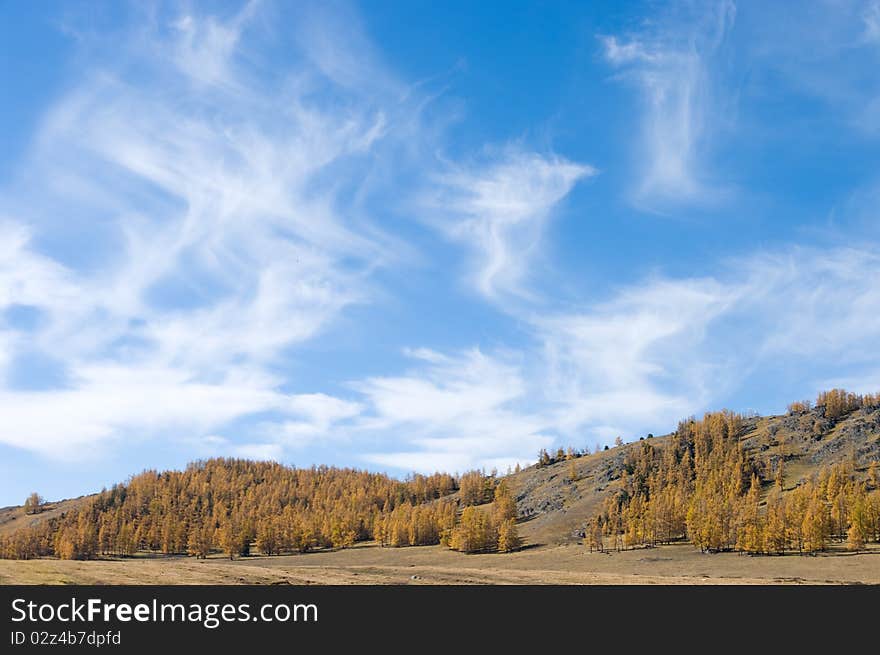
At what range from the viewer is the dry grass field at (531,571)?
77375mm
